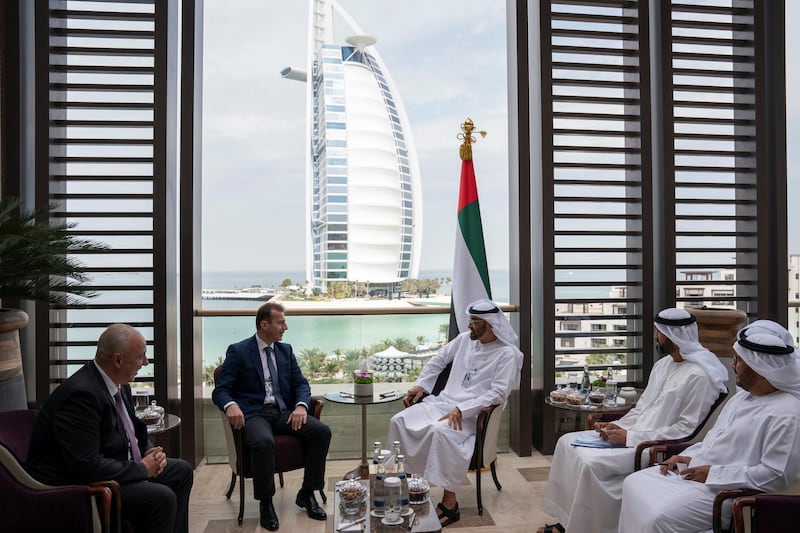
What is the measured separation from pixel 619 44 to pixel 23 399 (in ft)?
17.1

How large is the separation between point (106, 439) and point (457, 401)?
2329 millimetres

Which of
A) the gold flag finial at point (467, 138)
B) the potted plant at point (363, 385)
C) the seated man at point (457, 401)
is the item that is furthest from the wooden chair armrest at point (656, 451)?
the gold flag finial at point (467, 138)

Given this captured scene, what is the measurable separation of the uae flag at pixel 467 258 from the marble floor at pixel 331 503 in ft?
3.96

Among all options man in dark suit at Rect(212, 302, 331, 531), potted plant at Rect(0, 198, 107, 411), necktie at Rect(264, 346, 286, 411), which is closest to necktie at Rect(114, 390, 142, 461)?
man in dark suit at Rect(212, 302, 331, 531)

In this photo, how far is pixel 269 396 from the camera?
13.3 ft

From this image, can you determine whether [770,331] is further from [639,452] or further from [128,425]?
[128,425]

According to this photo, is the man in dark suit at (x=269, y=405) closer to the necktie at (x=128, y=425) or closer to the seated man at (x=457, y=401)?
the seated man at (x=457, y=401)

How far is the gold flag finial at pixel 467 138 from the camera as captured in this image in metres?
4.98

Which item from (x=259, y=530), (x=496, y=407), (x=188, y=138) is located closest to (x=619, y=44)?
(x=496, y=407)

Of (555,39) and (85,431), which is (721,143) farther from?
(85,431)

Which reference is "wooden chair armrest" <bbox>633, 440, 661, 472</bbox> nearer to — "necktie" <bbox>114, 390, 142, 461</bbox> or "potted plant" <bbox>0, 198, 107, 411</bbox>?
"necktie" <bbox>114, 390, 142, 461</bbox>

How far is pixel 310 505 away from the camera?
384 centimetres

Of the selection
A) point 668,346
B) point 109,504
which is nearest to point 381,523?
point 109,504

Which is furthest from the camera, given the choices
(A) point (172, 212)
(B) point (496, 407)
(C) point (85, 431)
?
(A) point (172, 212)
